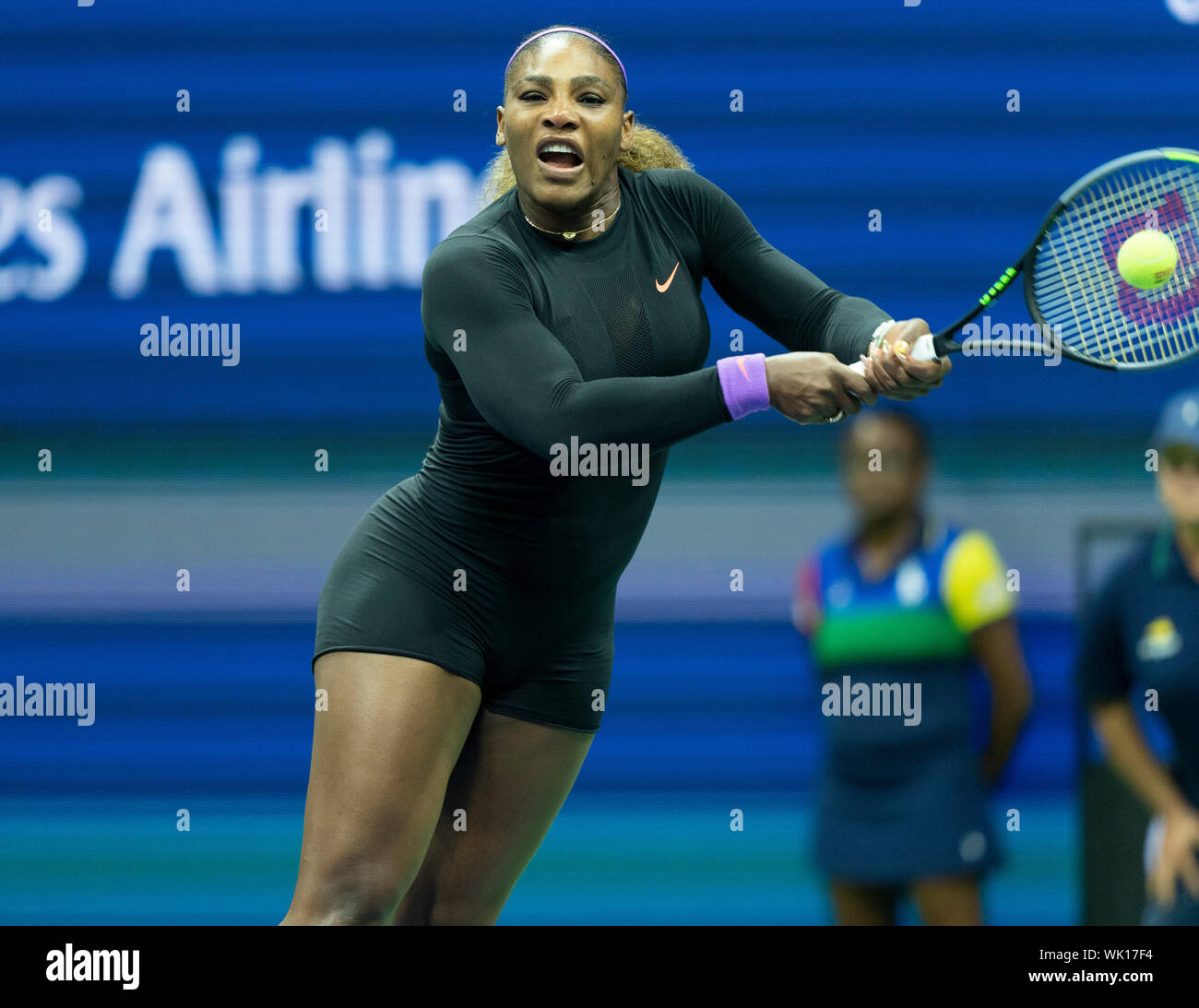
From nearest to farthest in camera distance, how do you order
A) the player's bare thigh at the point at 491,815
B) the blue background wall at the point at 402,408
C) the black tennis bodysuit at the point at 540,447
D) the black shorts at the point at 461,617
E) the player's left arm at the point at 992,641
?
the black tennis bodysuit at the point at 540,447
the black shorts at the point at 461,617
the player's bare thigh at the point at 491,815
the player's left arm at the point at 992,641
the blue background wall at the point at 402,408

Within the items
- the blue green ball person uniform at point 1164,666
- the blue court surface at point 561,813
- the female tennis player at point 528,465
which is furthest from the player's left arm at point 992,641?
the female tennis player at point 528,465

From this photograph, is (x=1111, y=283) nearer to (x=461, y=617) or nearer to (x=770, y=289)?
(x=770, y=289)

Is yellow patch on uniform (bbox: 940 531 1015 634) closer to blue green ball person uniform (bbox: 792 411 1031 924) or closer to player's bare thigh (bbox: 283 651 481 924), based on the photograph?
blue green ball person uniform (bbox: 792 411 1031 924)

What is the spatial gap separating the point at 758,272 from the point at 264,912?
238 centimetres

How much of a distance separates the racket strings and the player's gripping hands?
0.47 m

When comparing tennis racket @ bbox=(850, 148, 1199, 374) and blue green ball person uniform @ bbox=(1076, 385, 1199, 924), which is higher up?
tennis racket @ bbox=(850, 148, 1199, 374)

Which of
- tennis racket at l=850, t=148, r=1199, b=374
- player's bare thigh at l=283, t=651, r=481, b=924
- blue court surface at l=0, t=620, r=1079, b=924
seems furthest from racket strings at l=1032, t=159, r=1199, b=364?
blue court surface at l=0, t=620, r=1079, b=924

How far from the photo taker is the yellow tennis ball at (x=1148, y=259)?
7.59 feet

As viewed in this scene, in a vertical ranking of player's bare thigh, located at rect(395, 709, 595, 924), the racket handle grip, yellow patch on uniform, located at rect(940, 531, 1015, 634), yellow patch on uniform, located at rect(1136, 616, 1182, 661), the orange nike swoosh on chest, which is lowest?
player's bare thigh, located at rect(395, 709, 595, 924)

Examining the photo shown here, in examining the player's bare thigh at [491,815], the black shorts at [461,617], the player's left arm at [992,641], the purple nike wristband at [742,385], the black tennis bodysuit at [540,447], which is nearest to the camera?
the purple nike wristband at [742,385]

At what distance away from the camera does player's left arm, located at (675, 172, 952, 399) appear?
2289 mm

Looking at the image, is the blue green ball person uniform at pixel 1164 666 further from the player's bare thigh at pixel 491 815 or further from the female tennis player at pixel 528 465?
the player's bare thigh at pixel 491 815

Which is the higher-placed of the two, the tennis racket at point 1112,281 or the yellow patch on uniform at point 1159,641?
the tennis racket at point 1112,281
